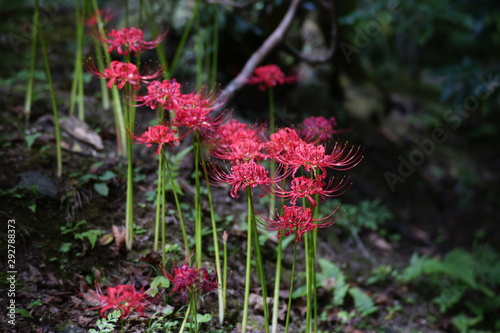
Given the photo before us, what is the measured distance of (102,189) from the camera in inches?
106

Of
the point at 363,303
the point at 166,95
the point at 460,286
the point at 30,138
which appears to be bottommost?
the point at 363,303

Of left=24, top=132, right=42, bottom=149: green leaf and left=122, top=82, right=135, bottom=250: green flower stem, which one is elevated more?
left=24, top=132, right=42, bottom=149: green leaf

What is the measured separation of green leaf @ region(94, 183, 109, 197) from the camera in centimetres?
267

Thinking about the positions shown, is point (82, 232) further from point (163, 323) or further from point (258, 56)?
point (258, 56)

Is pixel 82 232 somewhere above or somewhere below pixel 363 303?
above

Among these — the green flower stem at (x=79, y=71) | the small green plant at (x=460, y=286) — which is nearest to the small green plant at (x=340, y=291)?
the small green plant at (x=460, y=286)

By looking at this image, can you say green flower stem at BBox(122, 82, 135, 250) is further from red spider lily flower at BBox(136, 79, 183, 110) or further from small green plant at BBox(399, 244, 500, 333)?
small green plant at BBox(399, 244, 500, 333)

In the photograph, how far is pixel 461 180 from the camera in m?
5.81

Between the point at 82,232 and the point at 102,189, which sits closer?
the point at 82,232

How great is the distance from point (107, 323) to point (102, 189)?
1.08 metres

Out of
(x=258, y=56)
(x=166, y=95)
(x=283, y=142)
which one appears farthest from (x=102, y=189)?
(x=258, y=56)

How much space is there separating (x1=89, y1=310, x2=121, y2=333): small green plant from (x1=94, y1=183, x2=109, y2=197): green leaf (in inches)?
39.5

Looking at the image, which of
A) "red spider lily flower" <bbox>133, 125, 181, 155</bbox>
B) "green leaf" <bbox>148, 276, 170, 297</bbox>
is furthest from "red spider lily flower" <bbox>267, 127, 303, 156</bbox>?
"green leaf" <bbox>148, 276, 170, 297</bbox>

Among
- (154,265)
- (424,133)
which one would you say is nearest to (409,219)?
(424,133)
